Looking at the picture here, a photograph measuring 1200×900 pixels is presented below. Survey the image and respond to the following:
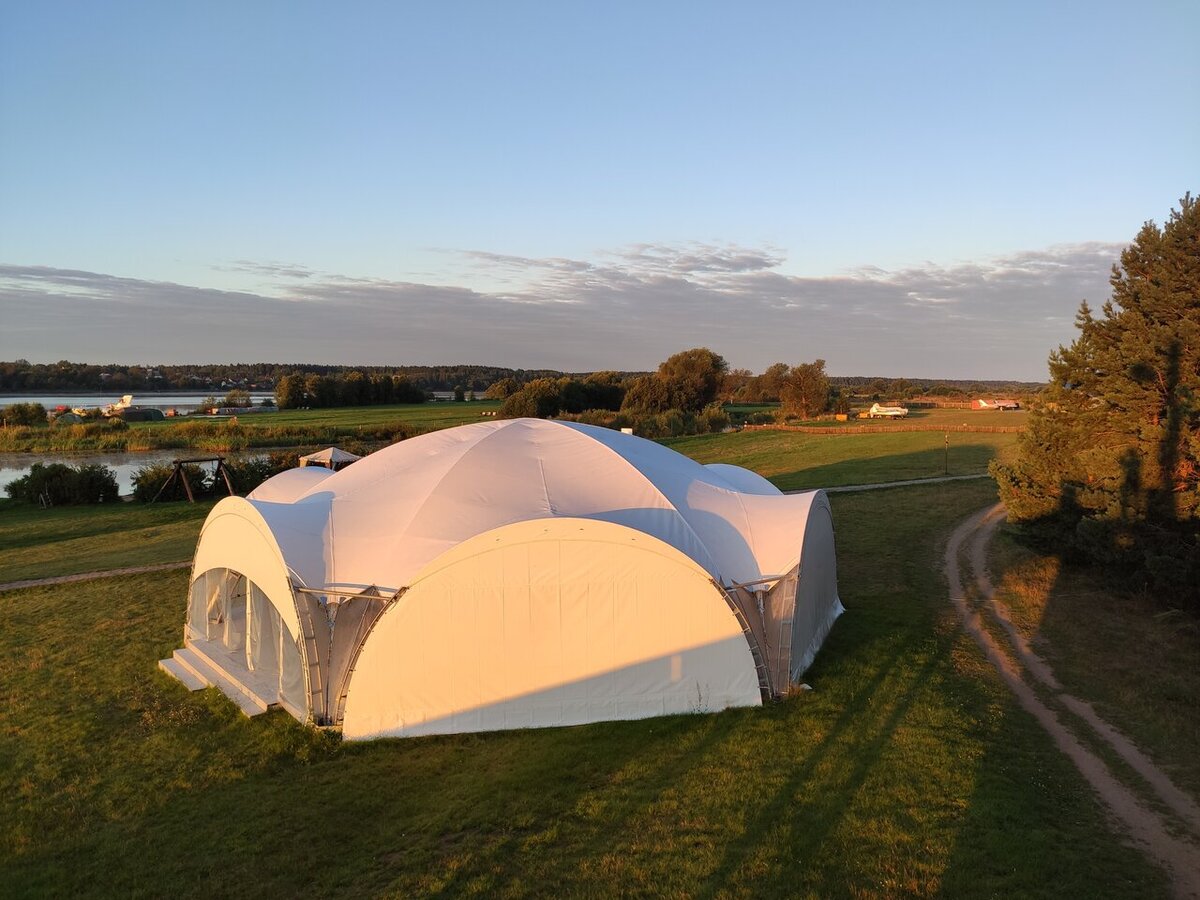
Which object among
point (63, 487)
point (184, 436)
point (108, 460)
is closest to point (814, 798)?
point (63, 487)

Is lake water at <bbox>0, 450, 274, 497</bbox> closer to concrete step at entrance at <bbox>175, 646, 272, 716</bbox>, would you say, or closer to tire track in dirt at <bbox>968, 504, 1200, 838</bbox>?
concrete step at entrance at <bbox>175, 646, 272, 716</bbox>

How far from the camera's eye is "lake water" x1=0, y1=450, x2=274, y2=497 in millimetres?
42600

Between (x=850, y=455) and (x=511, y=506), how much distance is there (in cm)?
3234

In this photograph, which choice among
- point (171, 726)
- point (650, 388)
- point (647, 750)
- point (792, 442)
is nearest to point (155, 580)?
point (171, 726)

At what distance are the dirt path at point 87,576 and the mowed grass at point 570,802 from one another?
7.27 m

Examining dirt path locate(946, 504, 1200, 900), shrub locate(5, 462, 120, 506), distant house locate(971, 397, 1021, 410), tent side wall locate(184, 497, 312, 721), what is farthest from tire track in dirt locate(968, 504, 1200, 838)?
distant house locate(971, 397, 1021, 410)

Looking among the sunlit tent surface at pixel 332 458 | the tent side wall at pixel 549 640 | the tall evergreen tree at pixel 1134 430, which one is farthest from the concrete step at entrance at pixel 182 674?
the sunlit tent surface at pixel 332 458

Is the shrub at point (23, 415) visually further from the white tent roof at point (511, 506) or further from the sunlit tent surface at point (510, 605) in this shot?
the sunlit tent surface at point (510, 605)

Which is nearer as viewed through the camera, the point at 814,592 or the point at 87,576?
the point at 814,592

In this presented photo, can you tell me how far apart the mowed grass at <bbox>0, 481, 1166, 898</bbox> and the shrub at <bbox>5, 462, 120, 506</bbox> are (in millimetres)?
23218

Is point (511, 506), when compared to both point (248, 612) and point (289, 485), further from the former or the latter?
point (289, 485)

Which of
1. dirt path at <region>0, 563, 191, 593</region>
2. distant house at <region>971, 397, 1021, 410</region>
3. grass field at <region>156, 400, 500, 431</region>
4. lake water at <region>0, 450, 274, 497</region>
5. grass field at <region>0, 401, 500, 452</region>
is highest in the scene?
distant house at <region>971, 397, 1021, 410</region>

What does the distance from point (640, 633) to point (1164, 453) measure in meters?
10.9

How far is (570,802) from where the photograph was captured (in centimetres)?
698
